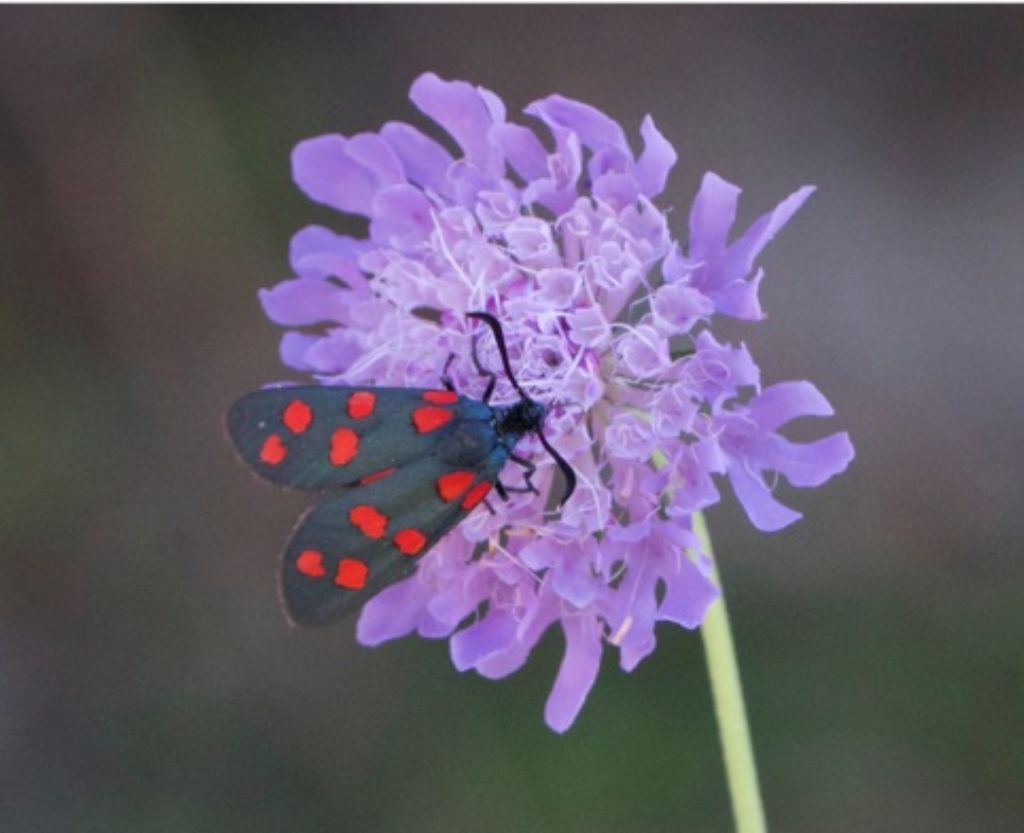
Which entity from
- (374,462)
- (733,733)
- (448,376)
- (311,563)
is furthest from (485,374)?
(733,733)

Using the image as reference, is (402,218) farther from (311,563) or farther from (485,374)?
(311,563)

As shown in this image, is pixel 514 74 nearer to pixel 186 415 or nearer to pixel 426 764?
pixel 186 415

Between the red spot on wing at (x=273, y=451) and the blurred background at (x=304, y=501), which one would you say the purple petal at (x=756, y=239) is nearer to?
the red spot on wing at (x=273, y=451)

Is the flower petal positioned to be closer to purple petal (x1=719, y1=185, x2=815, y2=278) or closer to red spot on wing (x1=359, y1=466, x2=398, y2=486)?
red spot on wing (x1=359, y1=466, x2=398, y2=486)

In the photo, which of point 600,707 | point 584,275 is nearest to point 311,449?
point 584,275

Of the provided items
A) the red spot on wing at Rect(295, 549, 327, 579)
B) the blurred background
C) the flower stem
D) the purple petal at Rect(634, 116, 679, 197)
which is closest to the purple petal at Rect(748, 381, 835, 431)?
the flower stem

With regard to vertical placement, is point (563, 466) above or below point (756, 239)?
below

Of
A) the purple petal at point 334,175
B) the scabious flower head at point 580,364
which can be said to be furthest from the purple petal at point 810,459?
the purple petal at point 334,175
